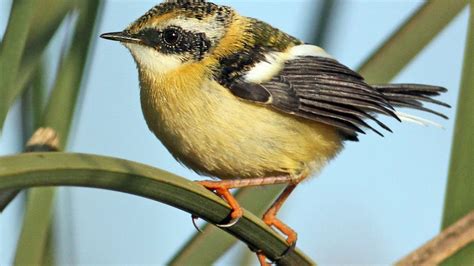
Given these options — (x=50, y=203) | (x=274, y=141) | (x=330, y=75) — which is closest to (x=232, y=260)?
(x=274, y=141)

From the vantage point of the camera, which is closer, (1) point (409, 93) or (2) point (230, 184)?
(2) point (230, 184)

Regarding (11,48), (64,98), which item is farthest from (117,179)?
(64,98)

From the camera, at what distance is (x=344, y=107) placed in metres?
2.37

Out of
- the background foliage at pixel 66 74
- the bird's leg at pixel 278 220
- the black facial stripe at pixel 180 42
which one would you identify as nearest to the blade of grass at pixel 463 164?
the background foliage at pixel 66 74

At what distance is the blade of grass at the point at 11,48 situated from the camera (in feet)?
4.26

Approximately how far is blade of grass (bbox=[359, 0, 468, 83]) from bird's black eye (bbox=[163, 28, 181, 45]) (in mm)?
757

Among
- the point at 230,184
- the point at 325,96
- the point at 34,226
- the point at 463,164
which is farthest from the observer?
the point at 325,96

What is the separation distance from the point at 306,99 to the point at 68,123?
39.8 inches

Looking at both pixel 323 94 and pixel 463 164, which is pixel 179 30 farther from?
pixel 463 164

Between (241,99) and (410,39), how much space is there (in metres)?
0.65

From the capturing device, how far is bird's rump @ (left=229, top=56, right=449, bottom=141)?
91.5 inches

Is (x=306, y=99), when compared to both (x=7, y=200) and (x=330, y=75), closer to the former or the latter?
(x=330, y=75)

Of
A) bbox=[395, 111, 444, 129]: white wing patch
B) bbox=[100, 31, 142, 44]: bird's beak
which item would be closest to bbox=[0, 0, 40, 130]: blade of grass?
bbox=[100, 31, 142, 44]: bird's beak

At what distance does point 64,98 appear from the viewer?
158 centimetres
